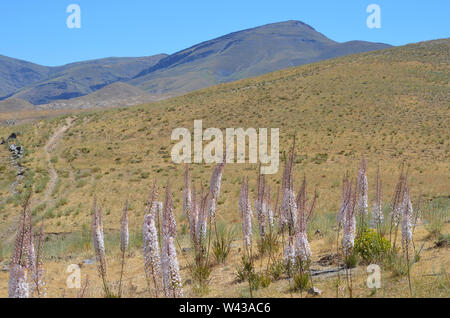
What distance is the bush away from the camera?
21.1 ft

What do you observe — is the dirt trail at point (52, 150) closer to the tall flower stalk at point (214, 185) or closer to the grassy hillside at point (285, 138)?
the grassy hillside at point (285, 138)

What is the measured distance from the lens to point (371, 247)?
21.7 feet

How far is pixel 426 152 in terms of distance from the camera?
28.2m

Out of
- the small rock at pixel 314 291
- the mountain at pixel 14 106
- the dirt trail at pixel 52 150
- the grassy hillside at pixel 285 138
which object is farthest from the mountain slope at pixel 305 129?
the mountain at pixel 14 106

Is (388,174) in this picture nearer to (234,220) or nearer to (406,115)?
(234,220)

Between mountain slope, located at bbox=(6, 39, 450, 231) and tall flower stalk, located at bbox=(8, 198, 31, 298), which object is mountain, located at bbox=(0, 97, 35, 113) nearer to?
mountain slope, located at bbox=(6, 39, 450, 231)

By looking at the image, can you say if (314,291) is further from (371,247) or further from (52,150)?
(52,150)

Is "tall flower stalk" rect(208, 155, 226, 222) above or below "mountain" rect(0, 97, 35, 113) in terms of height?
below

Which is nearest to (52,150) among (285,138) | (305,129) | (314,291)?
(285,138)
